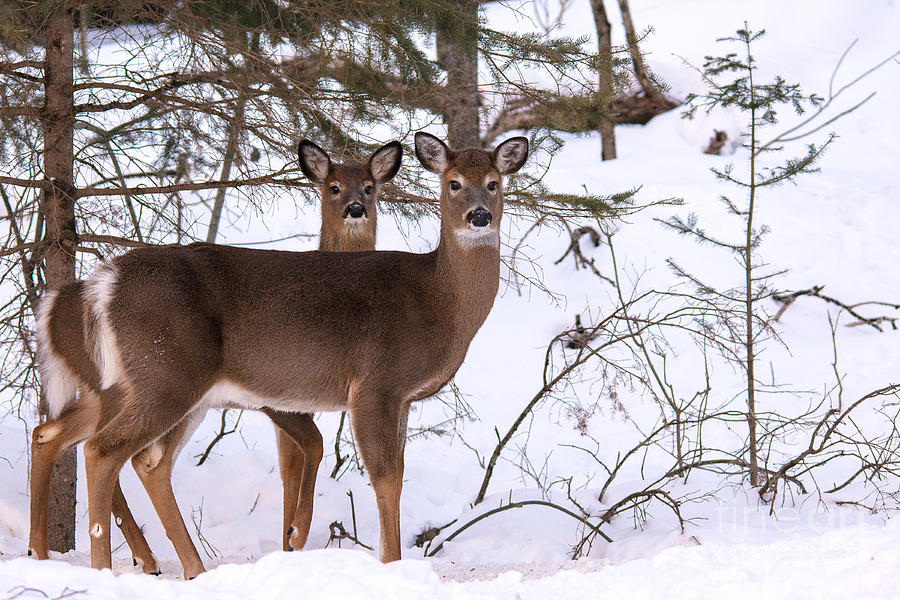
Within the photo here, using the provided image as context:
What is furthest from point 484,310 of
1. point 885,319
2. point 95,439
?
point 885,319

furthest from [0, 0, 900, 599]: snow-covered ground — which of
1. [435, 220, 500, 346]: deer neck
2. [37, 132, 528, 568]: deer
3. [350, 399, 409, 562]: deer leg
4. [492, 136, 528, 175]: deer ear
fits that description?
[492, 136, 528, 175]: deer ear

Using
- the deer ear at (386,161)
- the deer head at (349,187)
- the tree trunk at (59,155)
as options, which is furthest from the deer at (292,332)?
the tree trunk at (59,155)

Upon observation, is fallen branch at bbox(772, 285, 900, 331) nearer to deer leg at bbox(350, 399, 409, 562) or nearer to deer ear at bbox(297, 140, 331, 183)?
deer ear at bbox(297, 140, 331, 183)

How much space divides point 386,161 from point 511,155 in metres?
1.14

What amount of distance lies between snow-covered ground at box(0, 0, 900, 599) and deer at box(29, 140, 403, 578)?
38 centimetres

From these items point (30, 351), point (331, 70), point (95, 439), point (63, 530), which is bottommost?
point (63, 530)

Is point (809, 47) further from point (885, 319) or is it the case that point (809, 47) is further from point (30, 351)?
point (30, 351)

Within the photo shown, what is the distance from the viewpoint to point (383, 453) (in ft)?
18.2

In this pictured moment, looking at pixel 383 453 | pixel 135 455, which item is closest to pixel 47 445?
pixel 135 455

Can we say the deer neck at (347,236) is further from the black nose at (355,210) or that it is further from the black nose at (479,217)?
the black nose at (479,217)

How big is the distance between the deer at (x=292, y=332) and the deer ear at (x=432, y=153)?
0.08 ft

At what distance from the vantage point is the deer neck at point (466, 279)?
585 cm

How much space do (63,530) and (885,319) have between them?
8506mm

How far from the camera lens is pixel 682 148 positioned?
657 inches
